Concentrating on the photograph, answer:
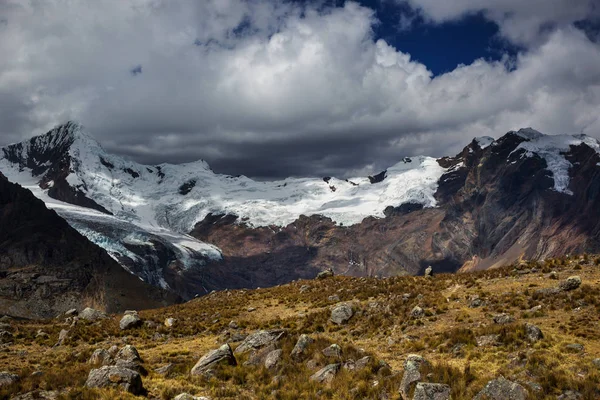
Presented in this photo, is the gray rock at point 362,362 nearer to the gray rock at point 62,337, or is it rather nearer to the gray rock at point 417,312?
the gray rock at point 417,312

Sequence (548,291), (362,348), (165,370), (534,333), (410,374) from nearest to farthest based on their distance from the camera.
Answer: (410,374) → (534,333) → (165,370) → (362,348) → (548,291)

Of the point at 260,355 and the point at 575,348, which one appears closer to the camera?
the point at 575,348

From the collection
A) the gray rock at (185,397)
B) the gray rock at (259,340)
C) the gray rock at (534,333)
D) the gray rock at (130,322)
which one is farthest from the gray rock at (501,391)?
the gray rock at (130,322)

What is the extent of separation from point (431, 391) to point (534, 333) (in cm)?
1002

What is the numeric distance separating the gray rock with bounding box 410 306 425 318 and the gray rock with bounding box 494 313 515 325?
5850 millimetres

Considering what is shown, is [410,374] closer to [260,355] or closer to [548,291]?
[260,355]

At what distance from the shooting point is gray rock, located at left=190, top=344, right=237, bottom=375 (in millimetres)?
29156

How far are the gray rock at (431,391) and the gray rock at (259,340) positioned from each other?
1228cm

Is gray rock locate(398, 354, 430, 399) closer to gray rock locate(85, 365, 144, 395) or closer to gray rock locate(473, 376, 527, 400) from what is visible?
gray rock locate(473, 376, 527, 400)

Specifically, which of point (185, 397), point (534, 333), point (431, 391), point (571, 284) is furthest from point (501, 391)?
point (571, 284)

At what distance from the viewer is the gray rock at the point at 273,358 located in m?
29.4

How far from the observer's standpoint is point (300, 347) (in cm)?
3072

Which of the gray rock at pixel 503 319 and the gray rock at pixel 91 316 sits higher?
the gray rock at pixel 503 319

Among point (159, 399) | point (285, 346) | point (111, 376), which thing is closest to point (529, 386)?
point (285, 346)
